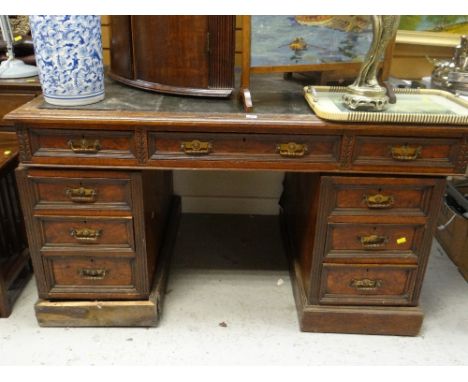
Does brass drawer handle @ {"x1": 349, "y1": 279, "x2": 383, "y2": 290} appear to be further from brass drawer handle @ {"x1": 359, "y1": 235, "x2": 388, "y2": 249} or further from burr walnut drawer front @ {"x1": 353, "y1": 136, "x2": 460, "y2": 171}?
burr walnut drawer front @ {"x1": 353, "y1": 136, "x2": 460, "y2": 171}

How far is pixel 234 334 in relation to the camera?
1.52 meters

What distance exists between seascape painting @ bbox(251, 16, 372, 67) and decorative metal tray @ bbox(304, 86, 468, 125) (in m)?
0.11

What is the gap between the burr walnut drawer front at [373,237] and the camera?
54.2 inches

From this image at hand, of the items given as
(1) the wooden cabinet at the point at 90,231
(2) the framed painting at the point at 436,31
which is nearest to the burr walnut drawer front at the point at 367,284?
(1) the wooden cabinet at the point at 90,231

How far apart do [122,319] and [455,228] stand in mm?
1458

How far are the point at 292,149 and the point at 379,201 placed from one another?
33cm

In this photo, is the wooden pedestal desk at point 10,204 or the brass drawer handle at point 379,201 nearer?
the brass drawer handle at point 379,201

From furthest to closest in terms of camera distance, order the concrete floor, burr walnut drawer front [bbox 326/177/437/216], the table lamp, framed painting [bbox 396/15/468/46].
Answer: framed painting [bbox 396/15/468/46], the table lamp, the concrete floor, burr walnut drawer front [bbox 326/177/437/216]

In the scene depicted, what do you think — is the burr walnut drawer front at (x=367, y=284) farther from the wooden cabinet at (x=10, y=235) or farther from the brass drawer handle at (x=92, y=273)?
the wooden cabinet at (x=10, y=235)

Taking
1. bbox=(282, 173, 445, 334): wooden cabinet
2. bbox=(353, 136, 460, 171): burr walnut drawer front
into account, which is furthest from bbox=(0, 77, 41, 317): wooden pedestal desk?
bbox=(353, 136, 460, 171): burr walnut drawer front

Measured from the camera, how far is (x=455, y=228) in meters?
1.92

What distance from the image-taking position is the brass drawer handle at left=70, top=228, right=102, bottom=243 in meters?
1.39

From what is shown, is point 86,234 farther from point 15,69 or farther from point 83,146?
point 15,69

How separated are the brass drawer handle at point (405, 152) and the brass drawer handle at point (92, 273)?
3.27 ft
